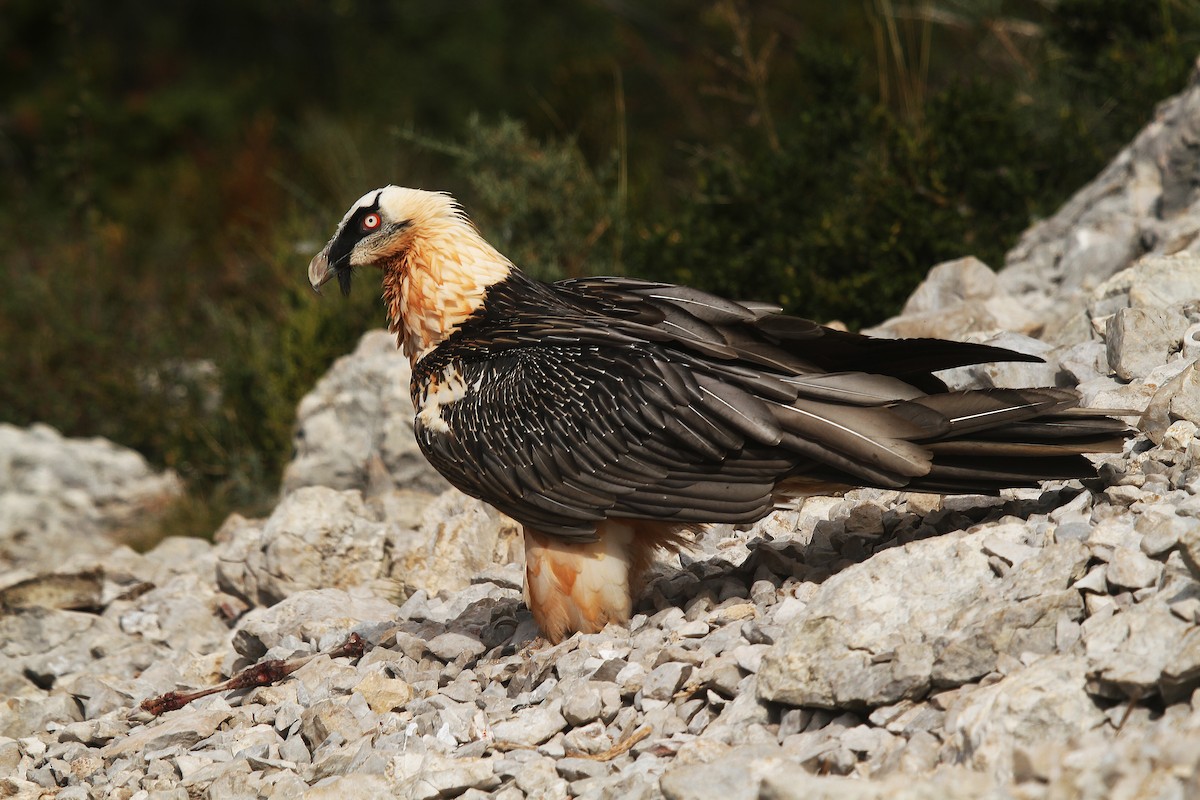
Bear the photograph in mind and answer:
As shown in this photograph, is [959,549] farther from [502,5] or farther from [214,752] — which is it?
[502,5]

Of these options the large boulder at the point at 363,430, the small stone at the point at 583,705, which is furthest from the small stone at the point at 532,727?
the large boulder at the point at 363,430

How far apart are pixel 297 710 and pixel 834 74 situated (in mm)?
6213

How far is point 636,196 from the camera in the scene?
9.87 metres

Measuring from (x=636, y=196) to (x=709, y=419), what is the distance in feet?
17.6

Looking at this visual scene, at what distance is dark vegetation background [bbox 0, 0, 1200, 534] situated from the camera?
8.77 meters

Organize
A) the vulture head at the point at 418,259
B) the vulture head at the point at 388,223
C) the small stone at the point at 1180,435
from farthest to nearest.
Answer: the vulture head at the point at 388,223 → the vulture head at the point at 418,259 → the small stone at the point at 1180,435

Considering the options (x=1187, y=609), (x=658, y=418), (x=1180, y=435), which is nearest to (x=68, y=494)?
(x=658, y=418)

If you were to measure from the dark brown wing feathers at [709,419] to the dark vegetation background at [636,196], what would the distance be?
3375 mm

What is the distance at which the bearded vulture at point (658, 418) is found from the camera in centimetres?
450

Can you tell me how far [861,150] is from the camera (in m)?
9.31

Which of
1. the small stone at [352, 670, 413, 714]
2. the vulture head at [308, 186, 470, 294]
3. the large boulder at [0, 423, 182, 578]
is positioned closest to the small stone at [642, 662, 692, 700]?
the small stone at [352, 670, 413, 714]

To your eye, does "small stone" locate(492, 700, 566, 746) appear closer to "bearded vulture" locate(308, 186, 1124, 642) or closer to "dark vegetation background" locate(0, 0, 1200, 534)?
"bearded vulture" locate(308, 186, 1124, 642)

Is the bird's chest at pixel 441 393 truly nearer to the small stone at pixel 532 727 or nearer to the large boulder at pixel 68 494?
the small stone at pixel 532 727

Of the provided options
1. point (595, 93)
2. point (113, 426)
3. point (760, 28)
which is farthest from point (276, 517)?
point (760, 28)
